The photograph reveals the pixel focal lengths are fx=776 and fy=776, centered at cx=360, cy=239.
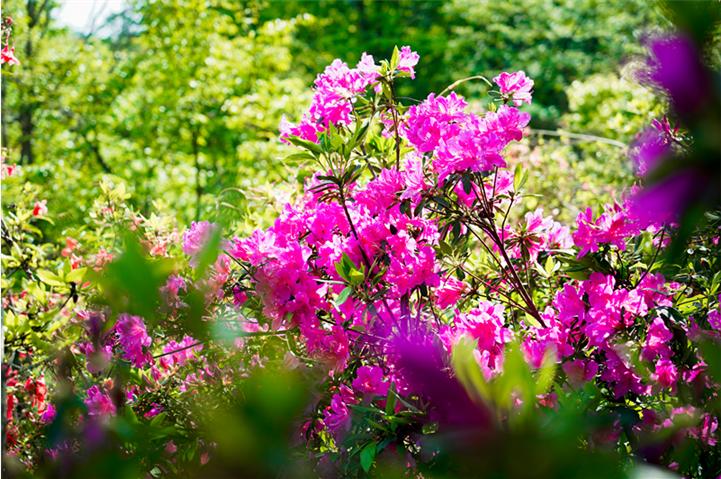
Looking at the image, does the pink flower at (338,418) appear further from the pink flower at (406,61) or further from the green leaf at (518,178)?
the pink flower at (406,61)

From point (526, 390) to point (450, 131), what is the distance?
4.72 ft

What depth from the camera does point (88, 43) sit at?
952 centimetres

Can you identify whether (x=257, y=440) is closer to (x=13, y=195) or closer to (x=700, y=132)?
(x=700, y=132)

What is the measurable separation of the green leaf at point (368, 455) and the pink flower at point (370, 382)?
0.87 feet

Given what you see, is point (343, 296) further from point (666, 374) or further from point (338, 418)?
point (666, 374)

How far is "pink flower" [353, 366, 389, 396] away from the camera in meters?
1.64

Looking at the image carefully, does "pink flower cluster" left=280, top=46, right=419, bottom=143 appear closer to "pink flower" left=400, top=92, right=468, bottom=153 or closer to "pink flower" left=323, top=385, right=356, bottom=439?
"pink flower" left=400, top=92, right=468, bottom=153

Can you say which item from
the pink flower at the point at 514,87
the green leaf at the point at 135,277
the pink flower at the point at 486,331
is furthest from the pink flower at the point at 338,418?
the green leaf at the point at 135,277

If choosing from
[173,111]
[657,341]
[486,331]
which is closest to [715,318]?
[657,341]

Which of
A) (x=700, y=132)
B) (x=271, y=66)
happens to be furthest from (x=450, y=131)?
(x=271, y=66)

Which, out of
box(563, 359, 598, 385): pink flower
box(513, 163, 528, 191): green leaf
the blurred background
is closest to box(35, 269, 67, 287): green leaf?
box(513, 163, 528, 191): green leaf

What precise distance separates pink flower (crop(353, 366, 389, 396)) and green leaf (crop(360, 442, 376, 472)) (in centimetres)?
27

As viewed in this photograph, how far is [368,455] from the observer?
133 cm

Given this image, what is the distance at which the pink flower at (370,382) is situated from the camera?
64.5 inches
